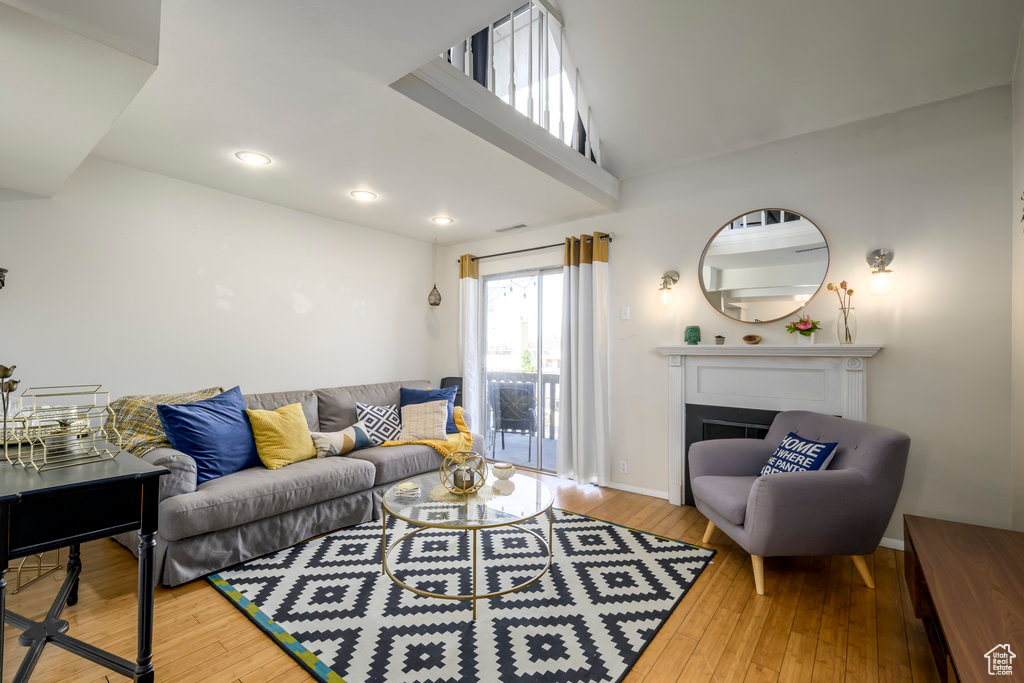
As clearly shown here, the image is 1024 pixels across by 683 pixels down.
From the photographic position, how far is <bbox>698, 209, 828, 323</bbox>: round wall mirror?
3059mm

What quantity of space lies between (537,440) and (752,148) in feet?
9.60

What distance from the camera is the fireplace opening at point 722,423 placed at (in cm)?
321

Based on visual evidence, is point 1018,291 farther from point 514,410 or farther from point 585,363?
point 514,410

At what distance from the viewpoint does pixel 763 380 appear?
3.21 metres

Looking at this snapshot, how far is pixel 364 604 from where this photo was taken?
6.96ft

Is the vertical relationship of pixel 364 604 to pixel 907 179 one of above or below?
below

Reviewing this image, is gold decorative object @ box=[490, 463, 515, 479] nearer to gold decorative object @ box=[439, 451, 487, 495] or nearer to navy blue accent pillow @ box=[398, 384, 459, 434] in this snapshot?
gold decorative object @ box=[439, 451, 487, 495]

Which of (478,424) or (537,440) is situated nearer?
(537,440)

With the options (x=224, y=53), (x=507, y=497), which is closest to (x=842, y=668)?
(x=507, y=497)

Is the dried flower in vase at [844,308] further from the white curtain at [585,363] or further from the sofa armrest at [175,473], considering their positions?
the sofa armrest at [175,473]

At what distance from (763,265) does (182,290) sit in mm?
3928

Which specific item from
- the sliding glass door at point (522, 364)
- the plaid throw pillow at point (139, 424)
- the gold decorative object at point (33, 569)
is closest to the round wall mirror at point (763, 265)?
the sliding glass door at point (522, 364)

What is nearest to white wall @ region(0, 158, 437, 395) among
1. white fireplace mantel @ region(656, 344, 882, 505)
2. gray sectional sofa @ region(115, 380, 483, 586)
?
gray sectional sofa @ region(115, 380, 483, 586)

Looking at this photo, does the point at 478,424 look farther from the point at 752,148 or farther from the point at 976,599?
the point at 976,599
